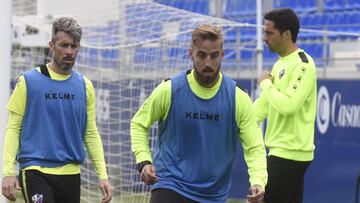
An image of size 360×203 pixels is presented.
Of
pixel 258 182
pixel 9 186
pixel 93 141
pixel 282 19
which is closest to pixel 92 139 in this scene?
pixel 93 141

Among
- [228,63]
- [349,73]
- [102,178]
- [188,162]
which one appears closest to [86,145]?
[102,178]

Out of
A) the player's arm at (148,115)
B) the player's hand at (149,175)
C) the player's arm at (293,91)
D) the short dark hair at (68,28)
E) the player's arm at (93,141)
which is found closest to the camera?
the player's hand at (149,175)

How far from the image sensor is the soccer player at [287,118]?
6.46 m

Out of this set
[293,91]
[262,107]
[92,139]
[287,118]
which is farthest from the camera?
[262,107]

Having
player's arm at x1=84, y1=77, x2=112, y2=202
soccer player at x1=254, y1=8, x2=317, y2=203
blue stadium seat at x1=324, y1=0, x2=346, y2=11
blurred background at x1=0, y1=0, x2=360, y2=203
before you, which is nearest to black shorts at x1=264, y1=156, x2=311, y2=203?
soccer player at x1=254, y1=8, x2=317, y2=203

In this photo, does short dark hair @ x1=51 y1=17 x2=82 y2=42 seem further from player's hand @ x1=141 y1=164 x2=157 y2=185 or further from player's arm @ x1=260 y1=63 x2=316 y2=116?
player's arm @ x1=260 y1=63 x2=316 y2=116

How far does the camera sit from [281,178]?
6.57 m

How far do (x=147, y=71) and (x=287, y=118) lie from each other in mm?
5057

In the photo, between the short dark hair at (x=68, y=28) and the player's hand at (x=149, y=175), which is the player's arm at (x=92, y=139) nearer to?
the short dark hair at (x=68, y=28)

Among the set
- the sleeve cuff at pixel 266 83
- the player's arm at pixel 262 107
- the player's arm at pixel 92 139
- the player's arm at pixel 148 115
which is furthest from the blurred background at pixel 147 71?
the player's arm at pixel 148 115

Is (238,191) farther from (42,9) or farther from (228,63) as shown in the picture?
(42,9)

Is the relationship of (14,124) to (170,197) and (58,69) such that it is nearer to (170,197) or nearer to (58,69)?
(58,69)

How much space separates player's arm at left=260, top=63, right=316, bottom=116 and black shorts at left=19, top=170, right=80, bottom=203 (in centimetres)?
167

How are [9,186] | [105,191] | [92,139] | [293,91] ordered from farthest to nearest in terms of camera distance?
[293,91] < [92,139] < [105,191] < [9,186]
